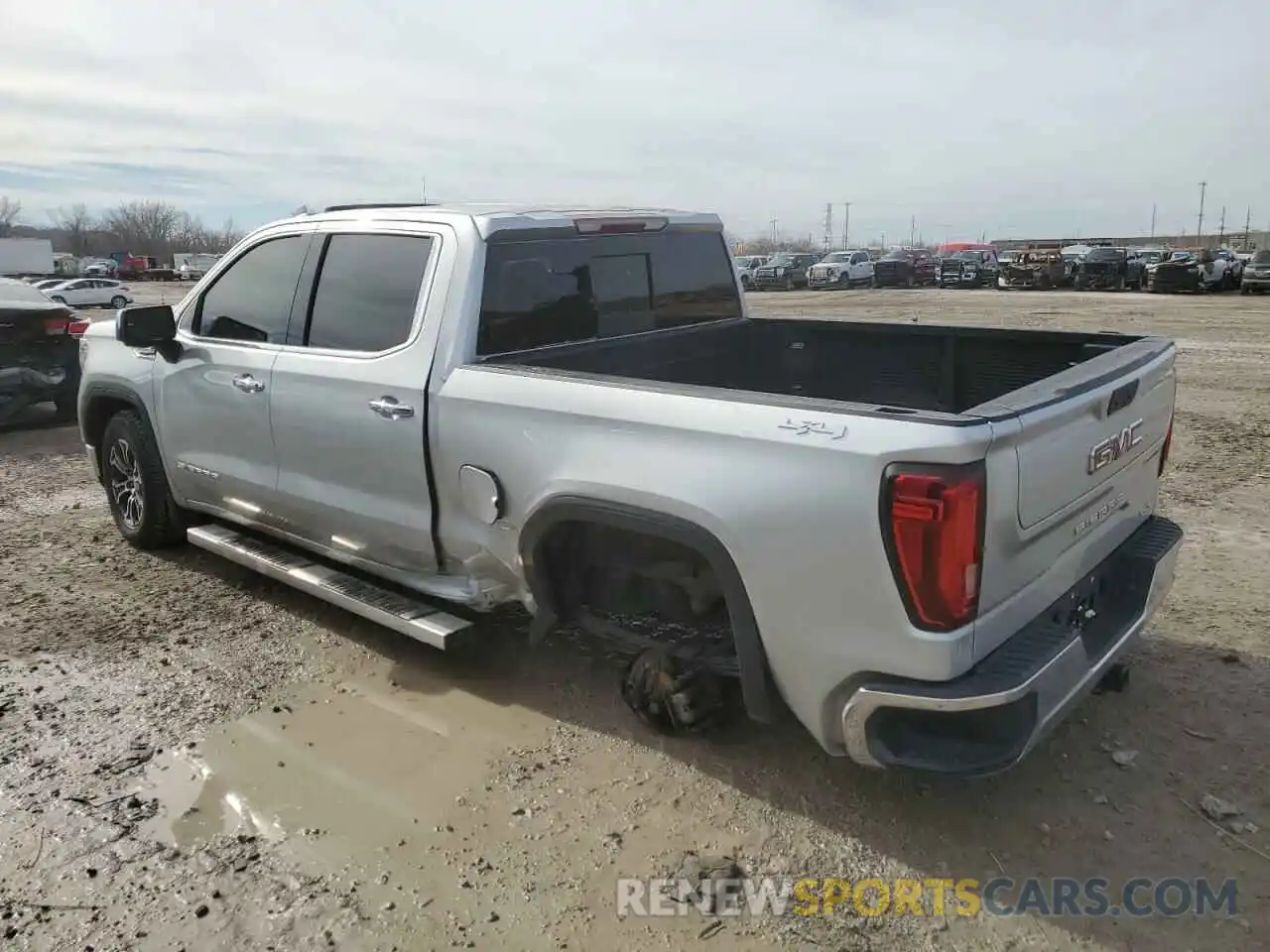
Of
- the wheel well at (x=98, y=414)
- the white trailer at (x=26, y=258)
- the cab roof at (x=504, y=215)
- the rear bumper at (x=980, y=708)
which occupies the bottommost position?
the rear bumper at (x=980, y=708)

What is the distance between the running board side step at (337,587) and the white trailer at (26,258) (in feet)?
209

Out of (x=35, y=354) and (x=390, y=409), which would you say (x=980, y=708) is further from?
(x=35, y=354)

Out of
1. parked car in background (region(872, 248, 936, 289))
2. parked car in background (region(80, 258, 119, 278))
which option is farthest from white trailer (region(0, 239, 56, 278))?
parked car in background (region(872, 248, 936, 289))

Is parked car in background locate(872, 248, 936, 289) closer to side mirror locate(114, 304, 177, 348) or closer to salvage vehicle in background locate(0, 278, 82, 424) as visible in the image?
salvage vehicle in background locate(0, 278, 82, 424)

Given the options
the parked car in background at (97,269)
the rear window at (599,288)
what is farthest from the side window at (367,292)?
the parked car in background at (97,269)

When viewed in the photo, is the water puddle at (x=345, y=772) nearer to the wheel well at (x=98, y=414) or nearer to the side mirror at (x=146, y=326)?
the side mirror at (x=146, y=326)

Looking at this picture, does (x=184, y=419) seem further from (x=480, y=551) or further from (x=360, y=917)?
(x=360, y=917)

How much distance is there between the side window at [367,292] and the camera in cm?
394

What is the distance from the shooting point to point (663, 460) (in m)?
3.00

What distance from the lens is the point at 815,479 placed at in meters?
2.64

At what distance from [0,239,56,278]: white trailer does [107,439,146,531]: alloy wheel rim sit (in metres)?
62.1

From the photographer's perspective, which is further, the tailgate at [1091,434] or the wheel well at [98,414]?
the wheel well at [98,414]

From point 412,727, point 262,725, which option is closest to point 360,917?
point 412,727

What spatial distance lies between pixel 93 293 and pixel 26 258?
26330mm
